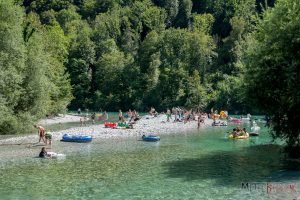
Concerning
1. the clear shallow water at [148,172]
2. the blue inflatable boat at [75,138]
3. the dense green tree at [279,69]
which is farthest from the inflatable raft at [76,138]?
the dense green tree at [279,69]

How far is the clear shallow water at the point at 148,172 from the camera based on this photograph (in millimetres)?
22141

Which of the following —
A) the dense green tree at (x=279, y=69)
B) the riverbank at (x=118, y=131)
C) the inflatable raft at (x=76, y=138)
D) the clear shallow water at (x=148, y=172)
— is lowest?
the clear shallow water at (x=148, y=172)

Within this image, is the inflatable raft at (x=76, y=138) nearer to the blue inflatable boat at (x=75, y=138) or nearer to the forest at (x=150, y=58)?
the blue inflatable boat at (x=75, y=138)

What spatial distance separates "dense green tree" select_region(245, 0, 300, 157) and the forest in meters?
0.06

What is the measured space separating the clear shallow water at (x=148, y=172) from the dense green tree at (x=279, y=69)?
2.59 m

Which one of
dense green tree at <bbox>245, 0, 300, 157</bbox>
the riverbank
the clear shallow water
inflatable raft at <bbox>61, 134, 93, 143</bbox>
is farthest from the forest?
inflatable raft at <bbox>61, 134, 93, 143</bbox>

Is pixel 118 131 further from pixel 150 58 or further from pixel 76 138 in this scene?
pixel 150 58

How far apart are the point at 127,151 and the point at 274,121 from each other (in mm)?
12132

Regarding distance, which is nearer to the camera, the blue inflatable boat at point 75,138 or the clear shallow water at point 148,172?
the clear shallow water at point 148,172

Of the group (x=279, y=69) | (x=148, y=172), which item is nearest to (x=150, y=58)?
(x=279, y=69)

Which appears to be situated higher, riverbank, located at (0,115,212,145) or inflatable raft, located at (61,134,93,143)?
riverbank, located at (0,115,212,145)

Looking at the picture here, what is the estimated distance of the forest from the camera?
28531 mm

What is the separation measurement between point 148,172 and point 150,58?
269 ft

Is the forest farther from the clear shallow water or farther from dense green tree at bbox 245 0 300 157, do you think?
the clear shallow water
